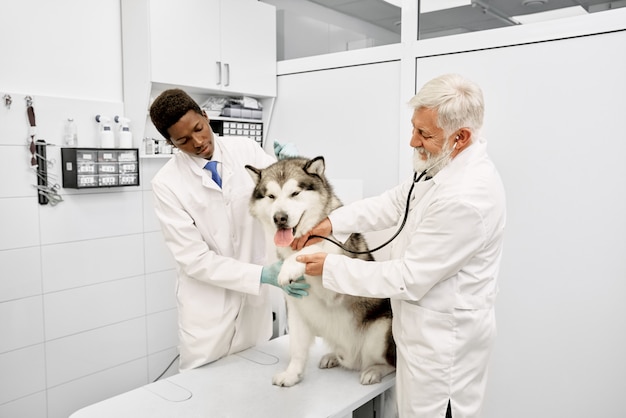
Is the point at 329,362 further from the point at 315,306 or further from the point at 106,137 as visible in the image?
the point at 106,137

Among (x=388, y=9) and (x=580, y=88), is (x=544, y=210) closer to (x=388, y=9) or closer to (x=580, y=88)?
(x=580, y=88)

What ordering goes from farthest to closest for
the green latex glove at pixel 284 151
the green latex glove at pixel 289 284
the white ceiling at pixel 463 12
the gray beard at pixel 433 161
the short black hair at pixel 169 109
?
1. the white ceiling at pixel 463 12
2. the green latex glove at pixel 284 151
3. the short black hair at pixel 169 109
4. the green latex glove at pixel 289 284
5. the gray beard at pixel 433 161

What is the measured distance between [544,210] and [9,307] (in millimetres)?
2929

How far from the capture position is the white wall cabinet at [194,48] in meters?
2.93

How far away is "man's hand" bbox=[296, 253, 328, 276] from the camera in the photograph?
1681 millimetres

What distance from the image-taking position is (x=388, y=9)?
10.5 ft

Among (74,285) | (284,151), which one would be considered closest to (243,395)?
(284,151)

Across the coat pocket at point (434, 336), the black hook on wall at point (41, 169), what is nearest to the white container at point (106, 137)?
the black hook on wall at point (41, 169)

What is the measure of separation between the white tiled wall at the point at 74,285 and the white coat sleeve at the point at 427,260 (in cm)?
200

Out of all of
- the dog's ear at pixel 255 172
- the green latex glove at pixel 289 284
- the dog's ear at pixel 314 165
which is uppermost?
the dog's ear at pixel 314 165

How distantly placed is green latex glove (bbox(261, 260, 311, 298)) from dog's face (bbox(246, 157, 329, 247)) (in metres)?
0.12

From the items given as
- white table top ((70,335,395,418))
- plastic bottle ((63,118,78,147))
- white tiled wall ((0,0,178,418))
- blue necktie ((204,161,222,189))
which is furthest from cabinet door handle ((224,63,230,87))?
white table top ((70,335,395,418))

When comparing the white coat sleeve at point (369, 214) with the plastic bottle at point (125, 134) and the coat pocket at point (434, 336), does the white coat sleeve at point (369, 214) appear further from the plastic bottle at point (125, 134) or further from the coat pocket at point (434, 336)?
the plastic bottle at point (125, 134)

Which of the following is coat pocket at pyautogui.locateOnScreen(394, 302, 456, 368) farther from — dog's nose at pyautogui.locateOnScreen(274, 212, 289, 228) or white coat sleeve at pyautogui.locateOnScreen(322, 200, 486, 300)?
dog's nose at pyautogui.locateOnScreen(274, 212, 289, 228)
